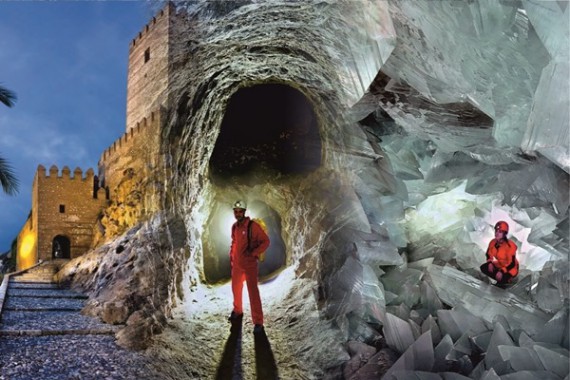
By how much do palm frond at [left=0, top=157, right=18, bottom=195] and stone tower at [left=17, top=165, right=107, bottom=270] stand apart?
254 inches

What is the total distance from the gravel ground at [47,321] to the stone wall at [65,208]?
1011cm

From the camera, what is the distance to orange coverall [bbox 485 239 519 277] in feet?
17.2

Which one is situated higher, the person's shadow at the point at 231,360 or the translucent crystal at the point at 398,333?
the translucent crystal at the point at 398,333

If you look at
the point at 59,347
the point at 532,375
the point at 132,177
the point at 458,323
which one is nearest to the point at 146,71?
the point at 132,177

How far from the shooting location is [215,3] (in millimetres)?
5738

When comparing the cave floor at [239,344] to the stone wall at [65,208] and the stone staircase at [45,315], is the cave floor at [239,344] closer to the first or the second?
the stone staircase at [45,315]

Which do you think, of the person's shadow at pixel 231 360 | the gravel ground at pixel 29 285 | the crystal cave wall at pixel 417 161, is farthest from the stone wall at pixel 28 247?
the person's shadow at pixel 231 360

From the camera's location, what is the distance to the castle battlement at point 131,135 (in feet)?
41.5

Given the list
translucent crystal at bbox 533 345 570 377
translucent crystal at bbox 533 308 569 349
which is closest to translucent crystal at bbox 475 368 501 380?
translucent crystal at bbox 533 345 570 377

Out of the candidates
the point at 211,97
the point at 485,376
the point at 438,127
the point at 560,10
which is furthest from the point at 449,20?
the point at 211,97

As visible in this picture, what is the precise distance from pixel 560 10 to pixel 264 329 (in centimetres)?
540

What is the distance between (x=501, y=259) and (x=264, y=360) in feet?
10.4

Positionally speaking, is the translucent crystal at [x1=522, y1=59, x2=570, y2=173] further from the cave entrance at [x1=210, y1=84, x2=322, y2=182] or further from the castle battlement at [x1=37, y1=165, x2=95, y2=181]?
the castle battlement at [x1=37, y1=165, x2=95, y2=181]

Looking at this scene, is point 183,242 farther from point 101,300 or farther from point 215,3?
point 215,3
